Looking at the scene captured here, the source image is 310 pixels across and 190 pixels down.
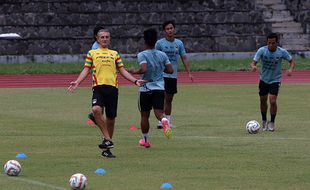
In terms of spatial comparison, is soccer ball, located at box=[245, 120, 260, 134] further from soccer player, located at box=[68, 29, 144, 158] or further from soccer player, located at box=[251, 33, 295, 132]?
soccer player, located at box=[68, 29, 144, 158]

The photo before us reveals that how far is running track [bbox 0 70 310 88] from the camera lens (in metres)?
33.6

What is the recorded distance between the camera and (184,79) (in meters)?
35.6

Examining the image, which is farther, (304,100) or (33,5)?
(33,5)

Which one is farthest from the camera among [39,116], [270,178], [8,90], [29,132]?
[8,90]

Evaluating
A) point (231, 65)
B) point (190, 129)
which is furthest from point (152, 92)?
point (231, 65)

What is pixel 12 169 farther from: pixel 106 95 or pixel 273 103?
pixel 273 103

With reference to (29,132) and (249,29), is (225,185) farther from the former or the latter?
(249,29)

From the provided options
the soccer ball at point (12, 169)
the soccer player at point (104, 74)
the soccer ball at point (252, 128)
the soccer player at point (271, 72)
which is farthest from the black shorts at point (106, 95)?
the soccer player at point (271, 72)

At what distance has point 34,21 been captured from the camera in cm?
4403

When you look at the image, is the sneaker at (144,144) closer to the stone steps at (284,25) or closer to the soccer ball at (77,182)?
the soccer ball at (77,182)

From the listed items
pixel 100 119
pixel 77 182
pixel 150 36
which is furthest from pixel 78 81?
pixel 77 182

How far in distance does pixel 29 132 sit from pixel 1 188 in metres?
6.85

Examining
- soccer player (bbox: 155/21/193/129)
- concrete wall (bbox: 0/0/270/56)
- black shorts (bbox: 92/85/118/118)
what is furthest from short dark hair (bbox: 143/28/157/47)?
concrete wall (bbox: 0/0/270/56)

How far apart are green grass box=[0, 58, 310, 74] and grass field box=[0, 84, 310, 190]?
10850mm
